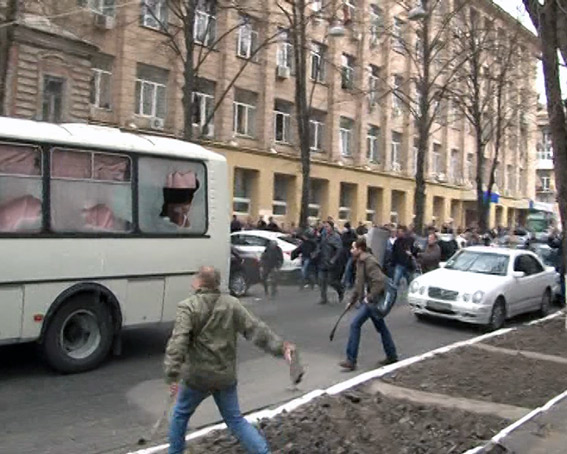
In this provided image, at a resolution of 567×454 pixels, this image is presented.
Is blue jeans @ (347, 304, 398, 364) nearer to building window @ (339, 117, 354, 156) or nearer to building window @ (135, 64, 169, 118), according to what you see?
building window @ (135, 64, 169, 118)

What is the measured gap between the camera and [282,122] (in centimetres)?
3506

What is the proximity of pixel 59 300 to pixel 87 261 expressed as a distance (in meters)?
0.54

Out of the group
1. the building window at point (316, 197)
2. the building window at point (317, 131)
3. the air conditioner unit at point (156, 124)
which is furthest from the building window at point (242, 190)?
the building window at point (317, 131)

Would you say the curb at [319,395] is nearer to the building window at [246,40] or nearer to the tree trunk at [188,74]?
the tree trunk at [188,74]

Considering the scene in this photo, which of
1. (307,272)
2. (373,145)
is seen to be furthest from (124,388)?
(373,145)

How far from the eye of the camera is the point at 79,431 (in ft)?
19.6

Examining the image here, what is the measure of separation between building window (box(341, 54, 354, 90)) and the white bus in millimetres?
29320

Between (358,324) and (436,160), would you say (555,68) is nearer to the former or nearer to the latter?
(358,324)

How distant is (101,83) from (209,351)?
2334 centimetres

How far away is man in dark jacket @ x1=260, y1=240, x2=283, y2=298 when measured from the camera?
16625 mm

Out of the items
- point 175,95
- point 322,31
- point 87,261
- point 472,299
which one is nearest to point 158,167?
point 87,261

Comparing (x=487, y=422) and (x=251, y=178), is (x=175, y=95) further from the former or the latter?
(x=487, y=422)

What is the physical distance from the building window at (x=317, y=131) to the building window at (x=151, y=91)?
1080 centimetres

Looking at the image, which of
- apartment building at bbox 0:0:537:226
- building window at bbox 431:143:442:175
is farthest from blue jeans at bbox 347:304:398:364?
building window at bbox 431:143:442:175
